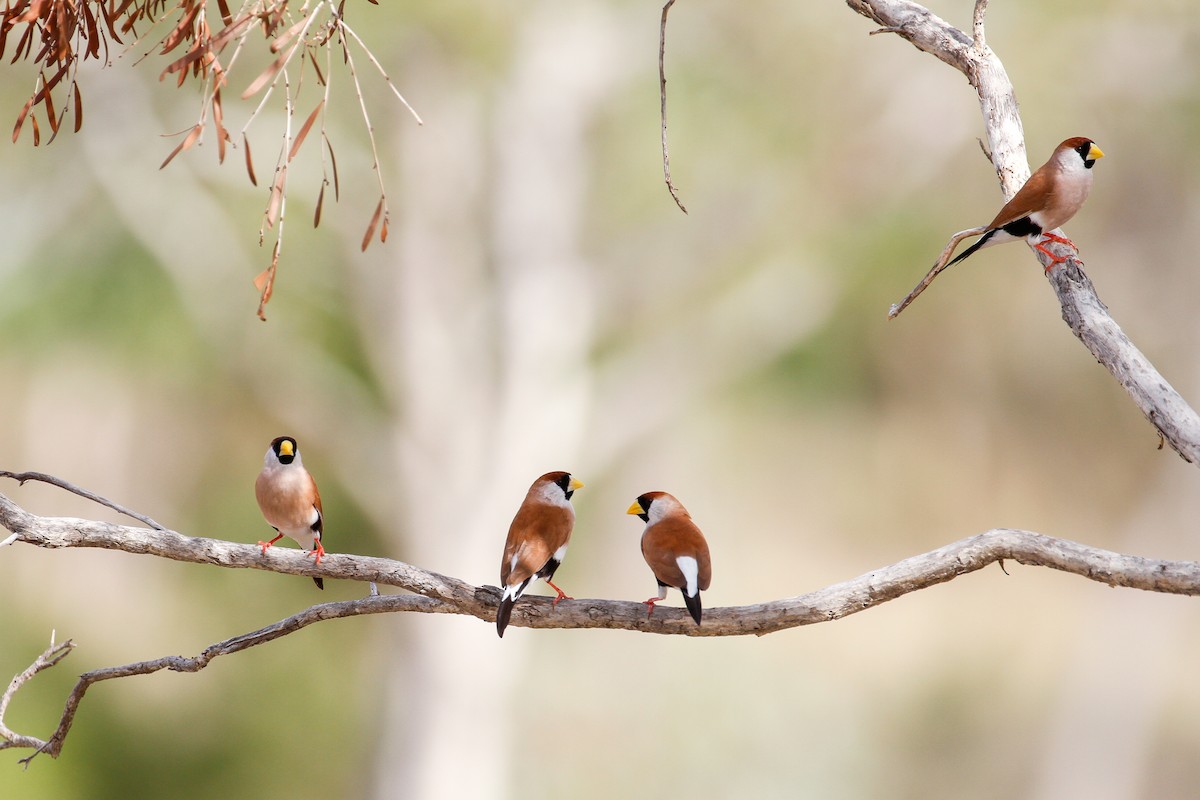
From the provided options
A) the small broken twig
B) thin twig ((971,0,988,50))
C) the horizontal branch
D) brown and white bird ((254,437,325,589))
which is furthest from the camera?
brown and white bird ((254,437,325,589))

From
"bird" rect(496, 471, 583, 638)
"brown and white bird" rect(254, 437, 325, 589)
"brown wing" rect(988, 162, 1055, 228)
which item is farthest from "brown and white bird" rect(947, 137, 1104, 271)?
"brown and white bird" rect(254, 437, 325, 589)

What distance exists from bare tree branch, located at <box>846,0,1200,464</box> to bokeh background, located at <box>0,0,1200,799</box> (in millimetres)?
4409

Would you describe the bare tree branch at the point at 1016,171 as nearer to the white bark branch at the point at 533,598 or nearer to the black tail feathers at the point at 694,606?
the white bark branch at the point at 533,598

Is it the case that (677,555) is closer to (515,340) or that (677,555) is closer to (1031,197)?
(1031,197)

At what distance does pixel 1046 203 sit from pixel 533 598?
55.9 inches

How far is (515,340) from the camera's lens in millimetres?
8258

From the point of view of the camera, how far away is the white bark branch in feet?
7.34

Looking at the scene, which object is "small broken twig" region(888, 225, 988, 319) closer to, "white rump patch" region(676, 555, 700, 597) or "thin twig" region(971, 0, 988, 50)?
"thin twig" region(971, 0, 988, 50)

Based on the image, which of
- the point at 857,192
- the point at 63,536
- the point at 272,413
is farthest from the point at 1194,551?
the point at 63,536

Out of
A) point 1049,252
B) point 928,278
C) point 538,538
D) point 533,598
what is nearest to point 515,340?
point 538,538

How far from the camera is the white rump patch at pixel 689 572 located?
280 centimetres

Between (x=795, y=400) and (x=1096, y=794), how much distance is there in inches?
164

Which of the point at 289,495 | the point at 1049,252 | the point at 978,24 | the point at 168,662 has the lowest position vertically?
the point at 168,662

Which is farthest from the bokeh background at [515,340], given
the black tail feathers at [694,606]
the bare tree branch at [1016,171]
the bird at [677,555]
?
the black tail feathers at [694,606]
